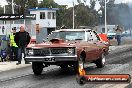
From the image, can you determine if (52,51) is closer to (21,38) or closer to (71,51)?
(71,51)


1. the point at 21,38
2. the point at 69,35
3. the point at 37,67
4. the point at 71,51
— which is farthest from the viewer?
the point at 21,38

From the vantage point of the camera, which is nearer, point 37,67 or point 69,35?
point 37,67

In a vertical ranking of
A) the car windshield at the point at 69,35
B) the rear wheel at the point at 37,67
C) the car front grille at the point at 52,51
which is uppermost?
the car windshield at the point at 69,35

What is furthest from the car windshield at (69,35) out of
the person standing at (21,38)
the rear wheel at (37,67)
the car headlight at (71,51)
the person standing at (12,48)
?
the person standing at (12,48)

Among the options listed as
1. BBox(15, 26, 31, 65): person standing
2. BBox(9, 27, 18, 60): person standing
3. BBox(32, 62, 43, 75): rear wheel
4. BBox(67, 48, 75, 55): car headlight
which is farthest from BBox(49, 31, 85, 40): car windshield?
BBox(9, 27, 18, 60): person standing

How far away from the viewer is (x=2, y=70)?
616 inches

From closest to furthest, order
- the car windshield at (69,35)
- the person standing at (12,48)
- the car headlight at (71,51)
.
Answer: the car headlight at (71,51), the car windshield at (69,35), the person standing at (12,48)

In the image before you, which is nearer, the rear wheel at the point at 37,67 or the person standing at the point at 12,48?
the rear wheel at the point at 37,67

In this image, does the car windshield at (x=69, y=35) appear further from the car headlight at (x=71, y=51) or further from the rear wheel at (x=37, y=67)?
the car headlight at (x=71, y=51)

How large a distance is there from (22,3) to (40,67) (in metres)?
66.4

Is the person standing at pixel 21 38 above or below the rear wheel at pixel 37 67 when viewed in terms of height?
above

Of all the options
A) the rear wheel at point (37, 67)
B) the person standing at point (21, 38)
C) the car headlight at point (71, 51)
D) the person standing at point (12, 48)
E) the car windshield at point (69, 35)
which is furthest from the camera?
the person standing at point (12, 48)

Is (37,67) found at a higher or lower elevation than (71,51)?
lower

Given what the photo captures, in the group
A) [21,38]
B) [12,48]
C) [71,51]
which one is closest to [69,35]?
[71,51]
